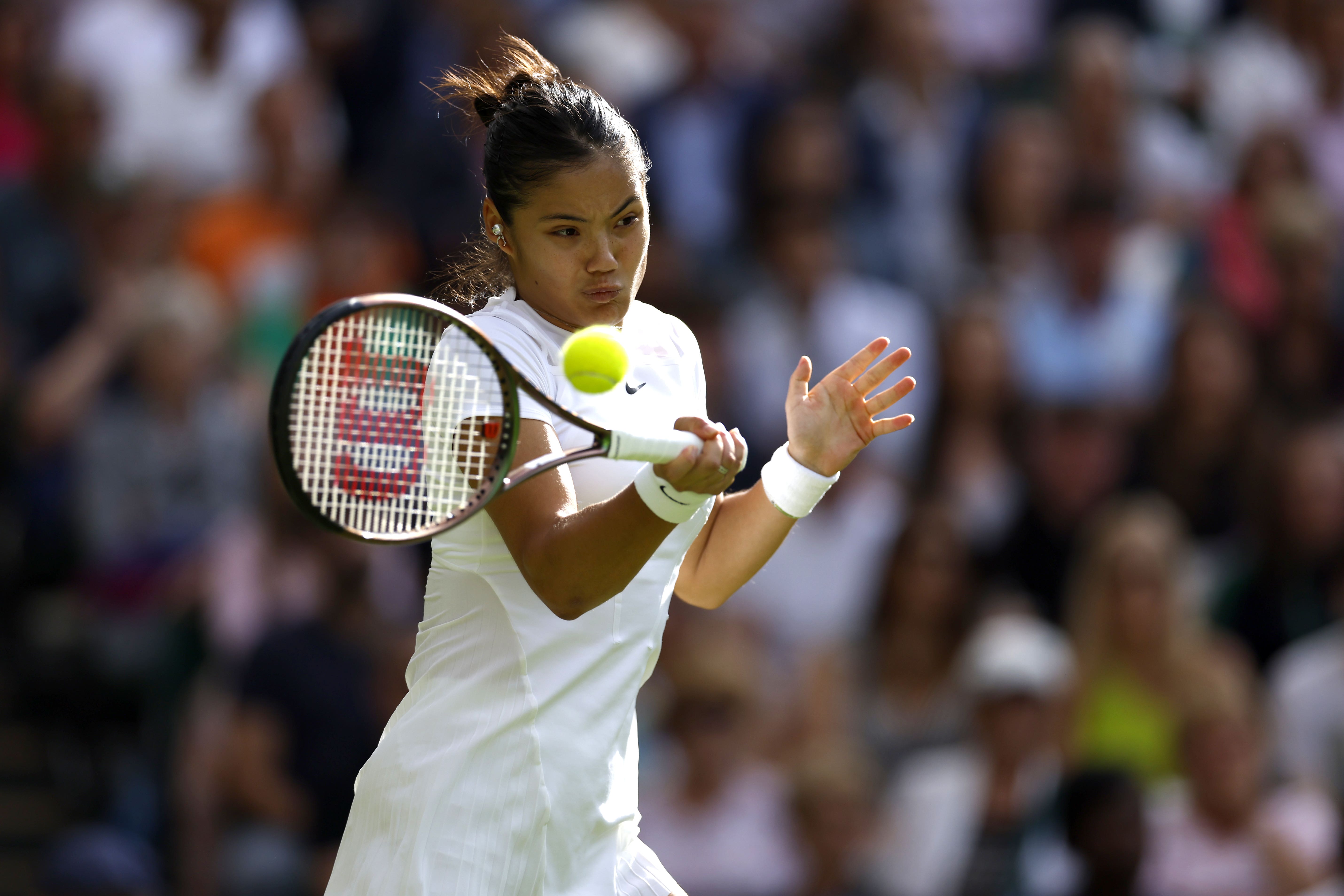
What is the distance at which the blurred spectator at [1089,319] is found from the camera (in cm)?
647

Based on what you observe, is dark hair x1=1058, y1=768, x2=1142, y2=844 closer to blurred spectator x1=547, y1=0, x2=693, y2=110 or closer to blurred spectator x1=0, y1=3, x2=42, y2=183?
blurred spectator x1=547, y1=0, x2=693, y2=110

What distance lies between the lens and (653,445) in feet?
7.55

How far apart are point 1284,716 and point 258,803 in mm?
3510

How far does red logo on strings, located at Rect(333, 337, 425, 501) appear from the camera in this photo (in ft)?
8.29

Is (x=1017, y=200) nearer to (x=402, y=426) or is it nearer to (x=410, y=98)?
(x=410, y=98)

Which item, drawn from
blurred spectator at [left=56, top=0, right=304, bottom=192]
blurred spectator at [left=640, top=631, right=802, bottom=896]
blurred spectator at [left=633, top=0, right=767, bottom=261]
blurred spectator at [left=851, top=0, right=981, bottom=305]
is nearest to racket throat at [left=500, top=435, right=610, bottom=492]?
blurred spectator at [left=640, top=631, right=802, bottom=896]

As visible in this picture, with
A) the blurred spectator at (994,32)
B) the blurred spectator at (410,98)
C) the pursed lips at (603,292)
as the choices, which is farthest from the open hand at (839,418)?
the blurred spectator at (994,32)

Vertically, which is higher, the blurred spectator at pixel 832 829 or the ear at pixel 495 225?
the ear at pixel 495 225

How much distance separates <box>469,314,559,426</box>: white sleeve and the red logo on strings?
0.47 ft

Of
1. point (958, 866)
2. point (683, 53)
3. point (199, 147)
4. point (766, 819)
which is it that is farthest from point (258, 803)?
point (683, 53)

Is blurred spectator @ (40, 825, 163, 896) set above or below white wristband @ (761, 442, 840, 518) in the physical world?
below

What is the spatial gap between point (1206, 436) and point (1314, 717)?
1134 mm

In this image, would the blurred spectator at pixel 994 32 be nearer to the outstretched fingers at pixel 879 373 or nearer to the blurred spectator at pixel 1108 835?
the blurred spectator at pixel 1108 835

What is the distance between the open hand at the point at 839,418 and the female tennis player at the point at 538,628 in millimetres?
224
